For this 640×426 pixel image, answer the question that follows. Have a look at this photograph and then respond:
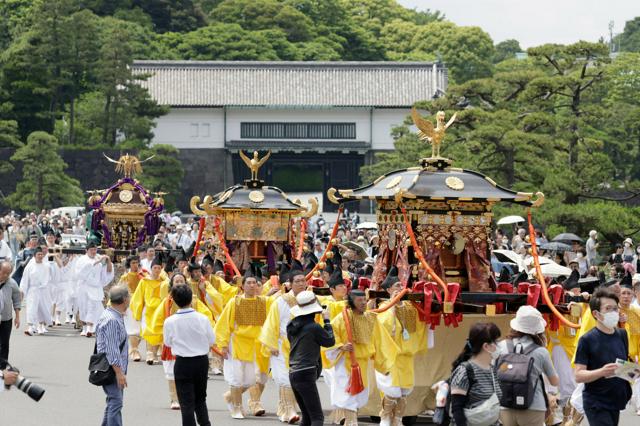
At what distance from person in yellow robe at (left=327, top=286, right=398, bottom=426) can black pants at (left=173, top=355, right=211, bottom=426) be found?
145 cm

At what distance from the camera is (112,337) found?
10.8 meters

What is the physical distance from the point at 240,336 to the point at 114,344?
3.16 metres

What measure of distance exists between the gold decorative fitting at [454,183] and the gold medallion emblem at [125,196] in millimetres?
15368

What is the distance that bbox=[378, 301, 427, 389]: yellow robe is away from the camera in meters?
12.5

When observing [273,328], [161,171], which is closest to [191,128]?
[161,171]

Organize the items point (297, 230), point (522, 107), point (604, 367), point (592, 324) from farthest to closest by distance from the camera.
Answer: point (522, 107)
point (297, 230)
point (592, 324)
point (604, 367)

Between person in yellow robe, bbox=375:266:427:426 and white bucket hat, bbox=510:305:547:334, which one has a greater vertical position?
white bucket hat, bbox=510:305:547:334

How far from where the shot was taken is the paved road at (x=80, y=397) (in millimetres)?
13344

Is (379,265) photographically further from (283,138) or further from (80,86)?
(283,138)

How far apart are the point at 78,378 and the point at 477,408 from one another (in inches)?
362

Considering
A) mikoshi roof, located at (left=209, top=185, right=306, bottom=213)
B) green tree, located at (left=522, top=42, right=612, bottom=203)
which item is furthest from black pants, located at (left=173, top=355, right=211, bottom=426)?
green tree, located at (left=522, top=42, right=612, bottom=203)

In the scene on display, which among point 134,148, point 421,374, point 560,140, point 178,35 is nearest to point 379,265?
point 421,374

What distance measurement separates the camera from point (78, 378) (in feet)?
54.2

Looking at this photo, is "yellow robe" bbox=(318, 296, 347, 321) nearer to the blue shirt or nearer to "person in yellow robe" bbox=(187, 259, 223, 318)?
"person in yellow robe" bbox=(187, 259, 223, 318)
